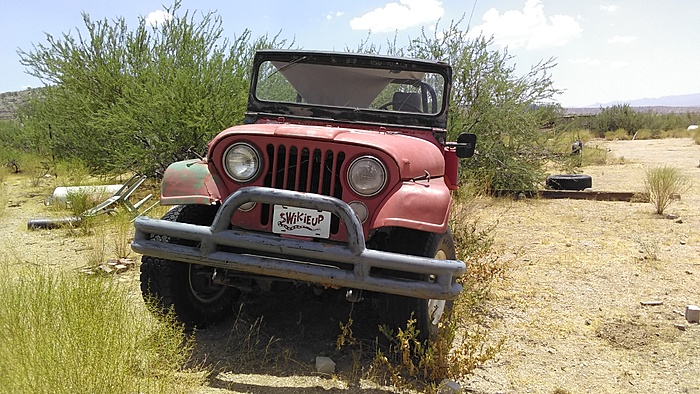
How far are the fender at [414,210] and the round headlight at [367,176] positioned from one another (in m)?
0.10

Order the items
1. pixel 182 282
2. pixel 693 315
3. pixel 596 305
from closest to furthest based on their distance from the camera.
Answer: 1. pixel 182 282
2. pixel 693 315
3. pixel 596 305

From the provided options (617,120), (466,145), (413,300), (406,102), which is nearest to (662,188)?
(466,145)

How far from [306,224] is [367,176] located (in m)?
0.44

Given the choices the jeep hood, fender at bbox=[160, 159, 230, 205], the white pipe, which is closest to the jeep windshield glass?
the jeep hood

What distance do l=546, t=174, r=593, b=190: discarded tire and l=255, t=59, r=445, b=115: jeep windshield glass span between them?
7.04 m

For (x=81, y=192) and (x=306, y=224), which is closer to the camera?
(x=306, y=224)

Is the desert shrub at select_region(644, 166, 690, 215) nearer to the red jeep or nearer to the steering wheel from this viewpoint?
the steering wheel

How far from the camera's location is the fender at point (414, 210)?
305 cm

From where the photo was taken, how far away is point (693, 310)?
4.21 meters

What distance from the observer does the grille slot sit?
322cm

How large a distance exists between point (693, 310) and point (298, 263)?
10.1 feet

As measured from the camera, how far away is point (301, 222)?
303cm

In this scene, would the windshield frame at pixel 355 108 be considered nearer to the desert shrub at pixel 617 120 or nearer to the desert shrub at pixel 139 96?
the desert shrub at pixel 139 96

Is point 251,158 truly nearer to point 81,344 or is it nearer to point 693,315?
point 81,344
